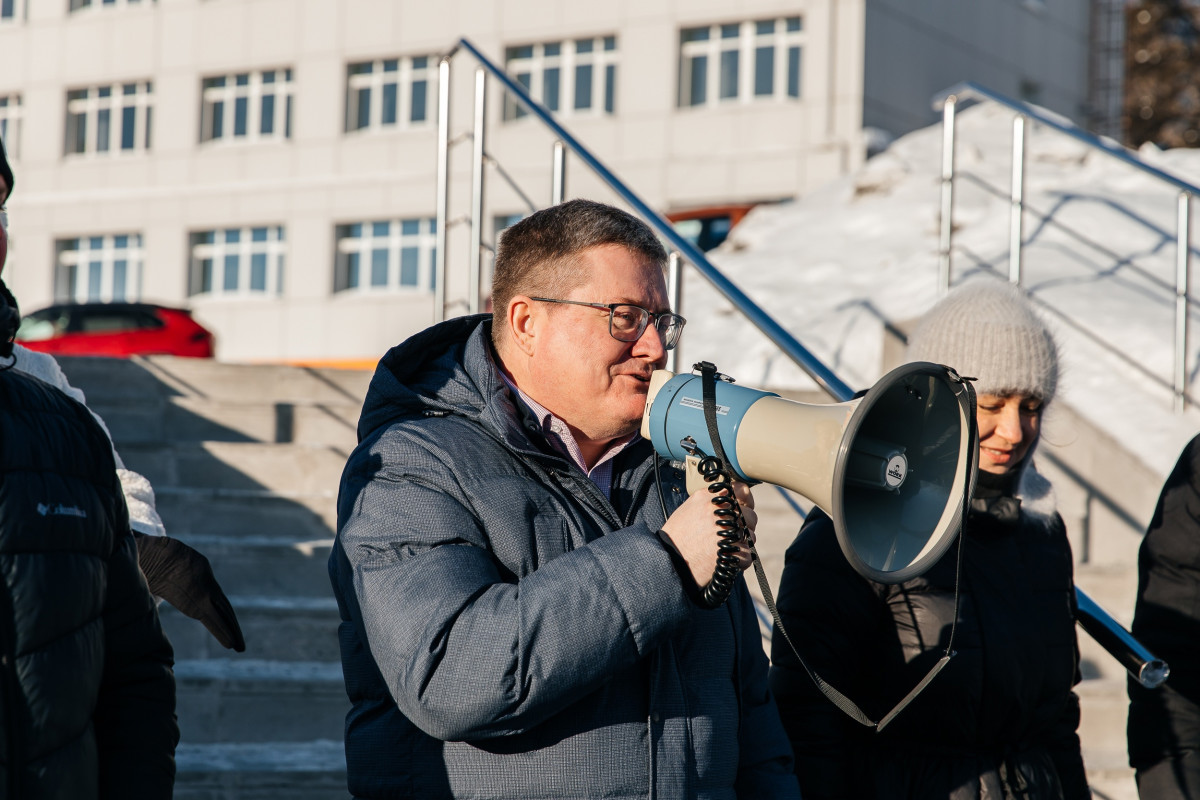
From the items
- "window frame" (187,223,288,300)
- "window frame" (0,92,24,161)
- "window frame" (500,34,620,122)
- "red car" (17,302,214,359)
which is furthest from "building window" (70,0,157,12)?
"red car" (17,302,214,359)

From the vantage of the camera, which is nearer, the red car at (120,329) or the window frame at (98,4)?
the red car at (120,329)

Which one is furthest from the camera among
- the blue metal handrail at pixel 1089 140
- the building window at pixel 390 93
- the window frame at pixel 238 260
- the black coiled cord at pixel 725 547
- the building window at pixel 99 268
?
the building window at pixel 99 268

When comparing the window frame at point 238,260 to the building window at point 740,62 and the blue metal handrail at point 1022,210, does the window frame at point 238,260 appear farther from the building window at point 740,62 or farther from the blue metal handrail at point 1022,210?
the blue metal handrail at point 1022,210

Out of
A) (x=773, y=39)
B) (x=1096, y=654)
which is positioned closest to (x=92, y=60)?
(x=773, y=39)

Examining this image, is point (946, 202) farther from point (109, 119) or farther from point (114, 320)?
point (109, 119)

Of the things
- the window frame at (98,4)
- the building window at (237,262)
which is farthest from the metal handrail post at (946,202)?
the window frame at (98,4)

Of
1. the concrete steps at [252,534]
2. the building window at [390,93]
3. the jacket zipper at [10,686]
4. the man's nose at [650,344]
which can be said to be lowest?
the concrete steps at [252,534]

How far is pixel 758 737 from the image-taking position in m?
2.21

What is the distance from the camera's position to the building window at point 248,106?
81.0ft

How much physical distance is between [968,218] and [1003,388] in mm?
7660

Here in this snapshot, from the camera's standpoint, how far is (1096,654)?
487cm

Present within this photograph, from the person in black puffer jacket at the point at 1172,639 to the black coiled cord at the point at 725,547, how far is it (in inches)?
51.1

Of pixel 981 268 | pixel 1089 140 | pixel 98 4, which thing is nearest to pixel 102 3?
pixel 98 4

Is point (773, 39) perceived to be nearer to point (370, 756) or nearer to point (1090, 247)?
point (1090, 247)
